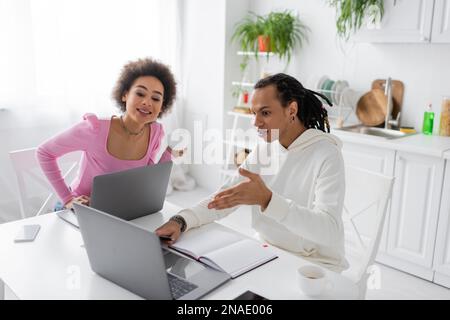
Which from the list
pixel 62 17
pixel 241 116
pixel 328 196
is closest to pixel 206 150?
pixel 241 116

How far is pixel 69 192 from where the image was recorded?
1.83 metres

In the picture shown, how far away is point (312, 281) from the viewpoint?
1.07 meters

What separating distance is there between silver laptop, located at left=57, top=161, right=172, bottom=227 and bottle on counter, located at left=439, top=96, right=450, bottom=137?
198 cm

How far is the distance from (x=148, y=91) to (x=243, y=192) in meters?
0.86

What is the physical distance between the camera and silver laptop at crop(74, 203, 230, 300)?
100 centimetres

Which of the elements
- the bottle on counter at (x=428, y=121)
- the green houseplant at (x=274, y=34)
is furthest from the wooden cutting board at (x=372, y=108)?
the green houseplant at (x=274, y=34)

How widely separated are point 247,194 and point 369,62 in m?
2.26

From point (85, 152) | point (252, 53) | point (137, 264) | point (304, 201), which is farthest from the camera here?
point (252, 53)

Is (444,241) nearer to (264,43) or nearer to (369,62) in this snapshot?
(369,62)

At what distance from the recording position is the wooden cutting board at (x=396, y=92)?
118 inches

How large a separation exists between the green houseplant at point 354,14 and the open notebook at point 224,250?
77.2 inches

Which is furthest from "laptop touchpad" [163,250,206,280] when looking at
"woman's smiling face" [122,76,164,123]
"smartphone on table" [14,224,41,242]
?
"woman's smiling face" [122,76,164,123]

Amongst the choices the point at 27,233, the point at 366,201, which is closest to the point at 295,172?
the point at 366,201

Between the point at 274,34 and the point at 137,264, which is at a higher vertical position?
the point at 274,34
